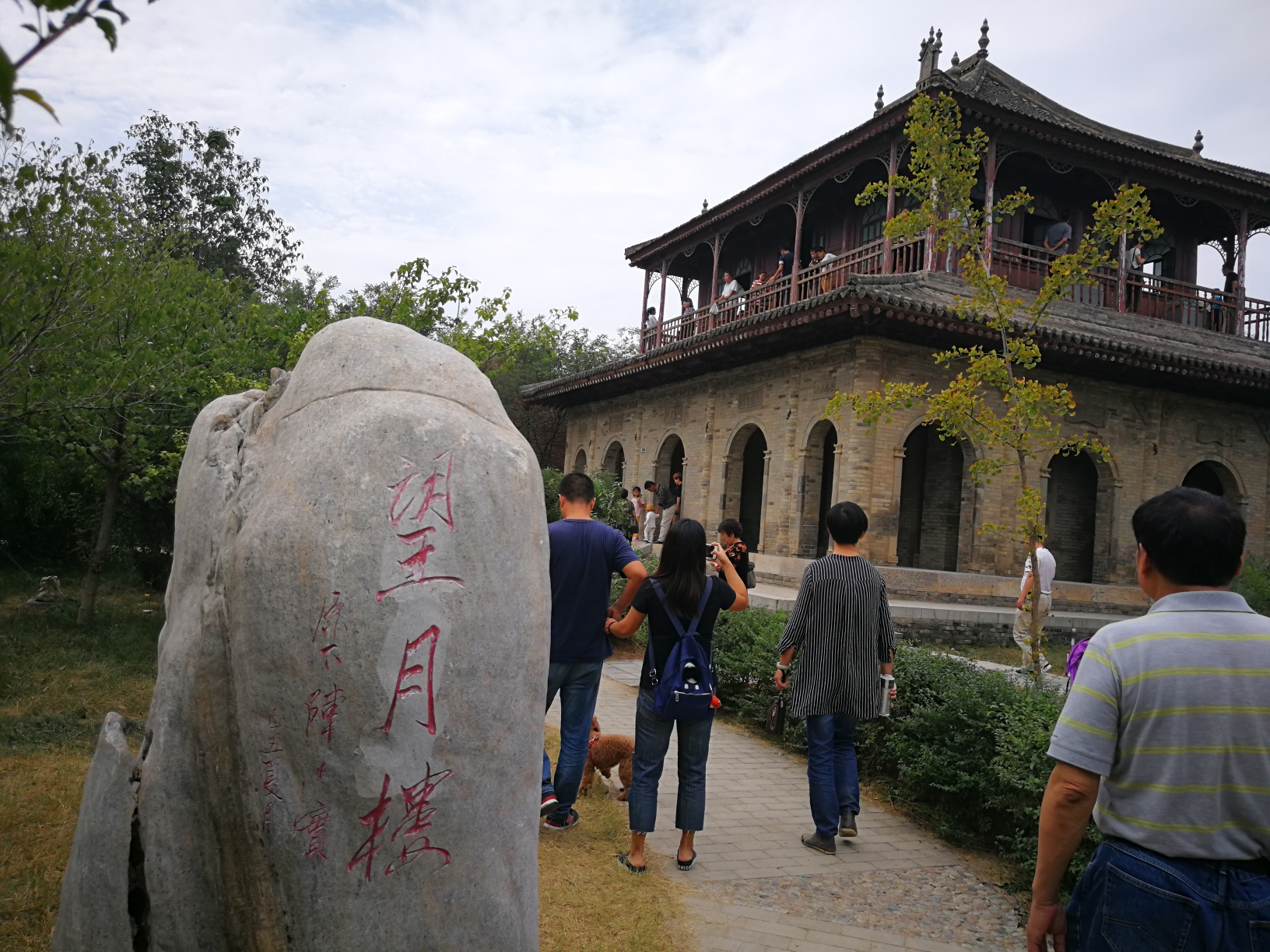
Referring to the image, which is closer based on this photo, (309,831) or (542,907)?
(309,831)

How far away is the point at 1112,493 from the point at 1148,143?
10.2 meters

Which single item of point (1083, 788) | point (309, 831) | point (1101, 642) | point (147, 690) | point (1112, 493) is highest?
point (1112, 493)

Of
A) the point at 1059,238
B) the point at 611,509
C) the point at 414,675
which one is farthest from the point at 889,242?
the point at 414,675

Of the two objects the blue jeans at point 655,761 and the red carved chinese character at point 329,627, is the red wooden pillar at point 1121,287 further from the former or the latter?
the red carved chinese character at point 329,627

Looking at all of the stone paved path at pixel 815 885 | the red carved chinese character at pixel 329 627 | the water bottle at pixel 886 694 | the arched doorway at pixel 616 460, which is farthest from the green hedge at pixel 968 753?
the arched doorway at pixel 616 460

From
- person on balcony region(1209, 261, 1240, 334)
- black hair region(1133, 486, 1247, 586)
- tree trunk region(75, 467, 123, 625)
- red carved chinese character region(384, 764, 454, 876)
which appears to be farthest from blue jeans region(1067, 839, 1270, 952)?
person on balcony region(1209, 261, 1240, 334)

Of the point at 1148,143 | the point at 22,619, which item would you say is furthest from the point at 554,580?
the point at 1148,143

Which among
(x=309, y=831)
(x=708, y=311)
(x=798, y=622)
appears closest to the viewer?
(x=309, y=831)

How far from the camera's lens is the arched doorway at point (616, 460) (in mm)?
24656

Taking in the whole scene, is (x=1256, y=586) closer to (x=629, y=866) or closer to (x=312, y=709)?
(x=629, y=866)

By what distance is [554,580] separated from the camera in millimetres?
4312

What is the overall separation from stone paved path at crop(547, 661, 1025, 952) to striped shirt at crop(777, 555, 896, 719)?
0.77 metres

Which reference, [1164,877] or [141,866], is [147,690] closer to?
[141,866]

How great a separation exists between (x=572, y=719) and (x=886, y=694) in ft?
5.26
